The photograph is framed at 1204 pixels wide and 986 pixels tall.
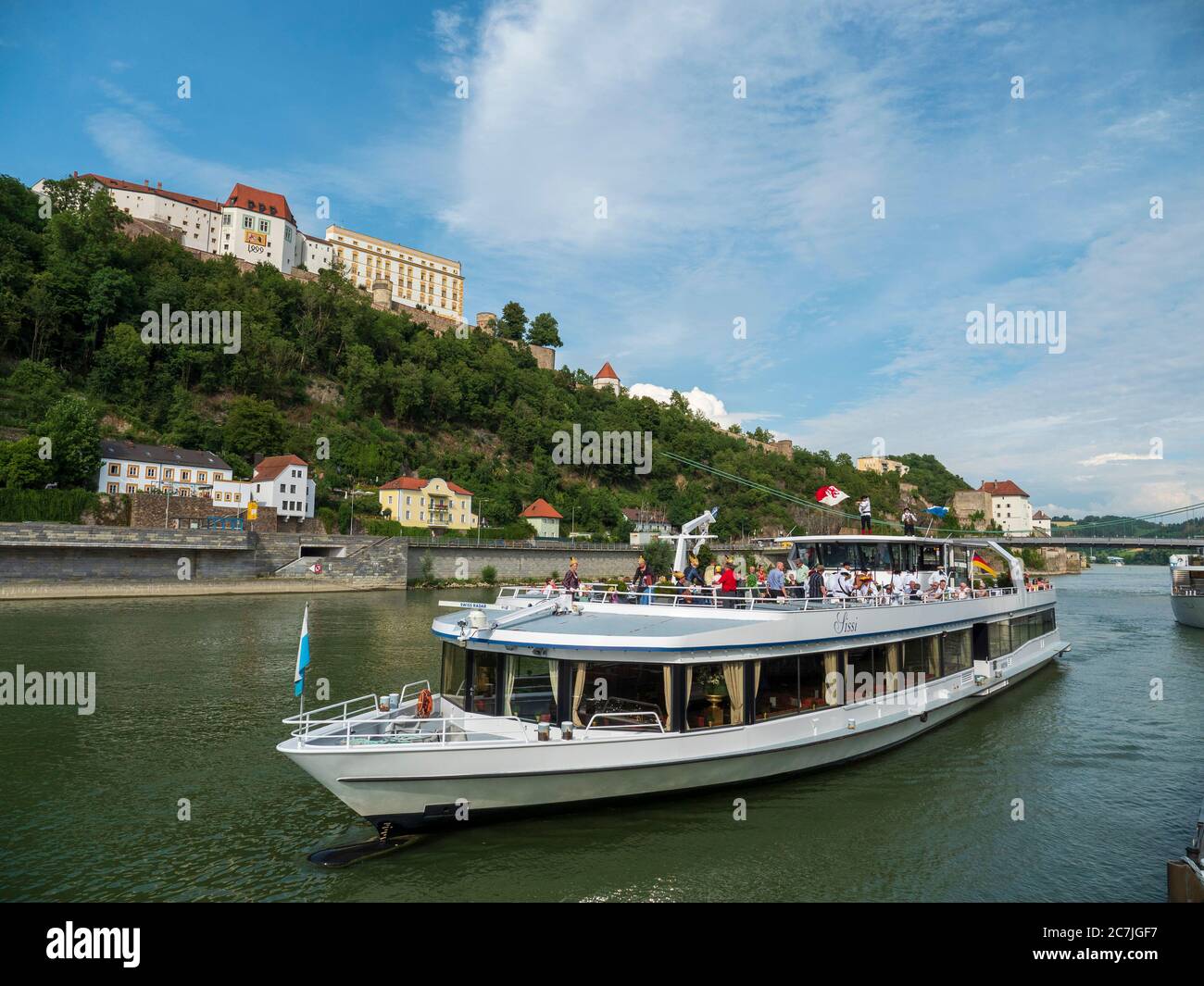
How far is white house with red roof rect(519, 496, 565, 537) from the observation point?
75.9 m

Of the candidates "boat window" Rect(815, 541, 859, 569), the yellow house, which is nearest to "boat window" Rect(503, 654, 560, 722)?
"boat window" Rect(815, 541, 859, 569)

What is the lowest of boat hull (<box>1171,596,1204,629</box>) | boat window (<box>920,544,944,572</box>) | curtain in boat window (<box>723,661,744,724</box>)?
boat hull (<box>1171,596,1204,629</box>)

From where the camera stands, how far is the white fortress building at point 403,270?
11219 centimetres

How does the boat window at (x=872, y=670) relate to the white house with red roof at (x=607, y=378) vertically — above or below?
below

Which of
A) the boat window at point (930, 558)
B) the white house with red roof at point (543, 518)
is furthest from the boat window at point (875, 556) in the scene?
the white house with red roof at point (543, 518)

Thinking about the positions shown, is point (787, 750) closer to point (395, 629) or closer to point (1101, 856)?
point (1101, 856)

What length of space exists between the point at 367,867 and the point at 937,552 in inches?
604

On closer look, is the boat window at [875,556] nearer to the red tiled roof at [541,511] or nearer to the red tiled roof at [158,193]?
the red tiled roof at [541,511]

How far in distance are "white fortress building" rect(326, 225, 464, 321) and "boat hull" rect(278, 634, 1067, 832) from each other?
4206 inches

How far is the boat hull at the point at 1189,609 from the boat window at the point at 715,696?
119 feet

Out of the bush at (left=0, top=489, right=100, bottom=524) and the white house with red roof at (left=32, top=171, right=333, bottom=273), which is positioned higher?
the white house with red roof at (left=32, top=171, right=333, bottom=273)

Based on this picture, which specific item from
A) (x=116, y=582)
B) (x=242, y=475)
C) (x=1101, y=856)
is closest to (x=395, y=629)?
(x=116, y=582)

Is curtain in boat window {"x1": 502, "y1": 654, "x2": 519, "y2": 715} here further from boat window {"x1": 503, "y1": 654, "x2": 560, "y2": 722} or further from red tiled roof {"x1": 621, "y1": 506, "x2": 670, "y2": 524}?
red tiled roof {"x1": 621, "y1": 506, "x2": 670, "y2": 524}

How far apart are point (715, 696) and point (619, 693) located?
4.75ft
